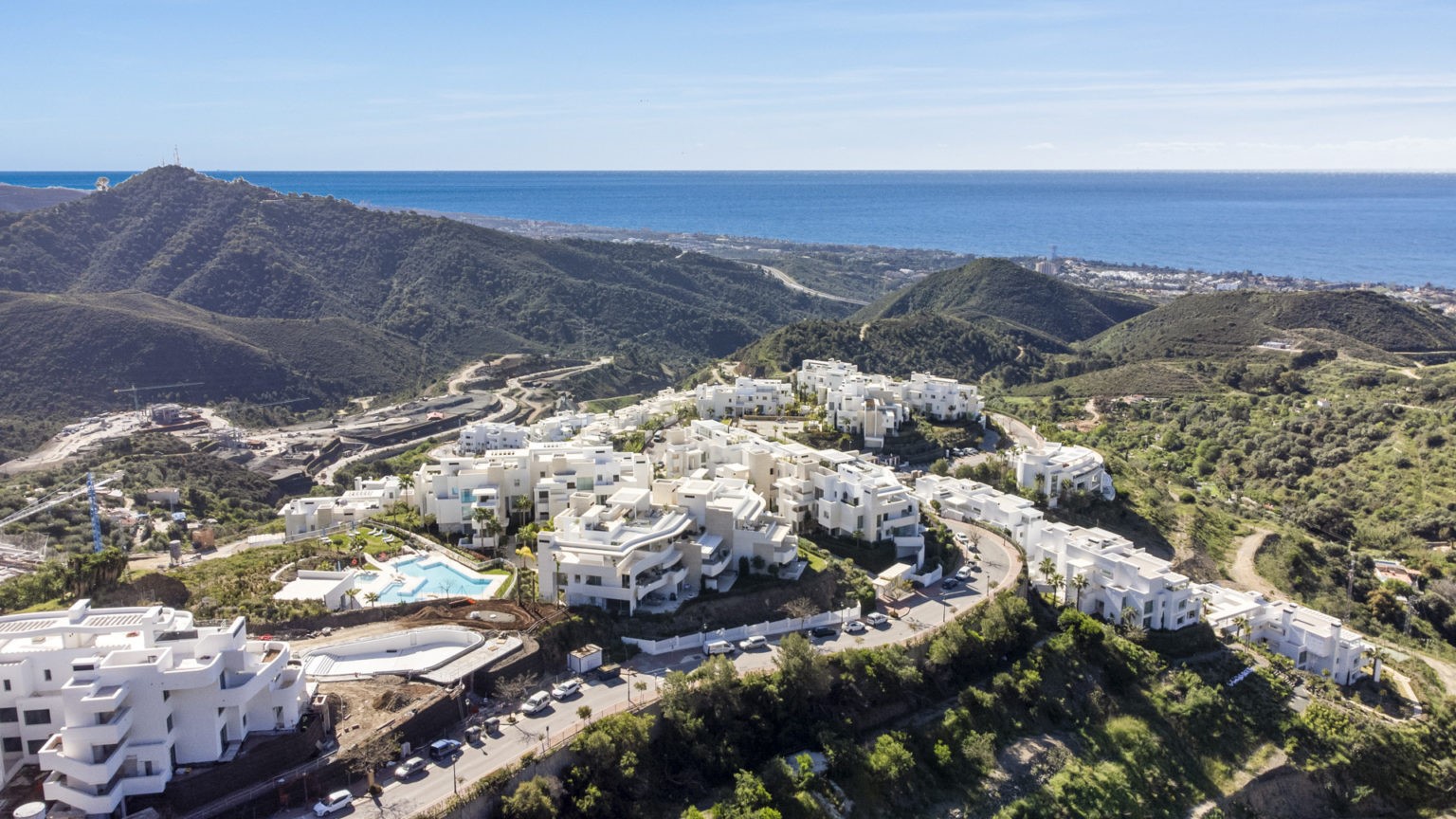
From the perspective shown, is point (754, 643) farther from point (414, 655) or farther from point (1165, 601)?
point (1165, 601)

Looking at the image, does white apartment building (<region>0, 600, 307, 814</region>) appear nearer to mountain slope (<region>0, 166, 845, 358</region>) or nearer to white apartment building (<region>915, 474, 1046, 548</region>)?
white apartment building (<region>915, 474, 1046, 548</region>)

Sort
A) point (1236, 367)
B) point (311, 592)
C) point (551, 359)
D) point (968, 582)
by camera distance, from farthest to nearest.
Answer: point (551, 359), point (1236, 367), point (968, 582), point (311, 592)

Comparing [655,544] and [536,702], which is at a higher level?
[655,544]

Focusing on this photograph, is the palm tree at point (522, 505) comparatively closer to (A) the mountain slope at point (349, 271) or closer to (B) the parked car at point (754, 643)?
(B) the parked car at point (754, 643)

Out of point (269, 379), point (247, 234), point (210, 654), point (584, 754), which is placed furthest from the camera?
point (247, 234)

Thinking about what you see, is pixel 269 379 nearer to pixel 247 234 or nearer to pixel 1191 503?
pixel 247 234

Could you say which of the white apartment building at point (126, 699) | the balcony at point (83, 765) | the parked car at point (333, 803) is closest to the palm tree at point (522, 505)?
the white apartment building at point (126, 699)

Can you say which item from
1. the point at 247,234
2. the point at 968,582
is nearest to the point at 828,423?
the point at 968,582

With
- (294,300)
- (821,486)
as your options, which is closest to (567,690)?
(821,486)
